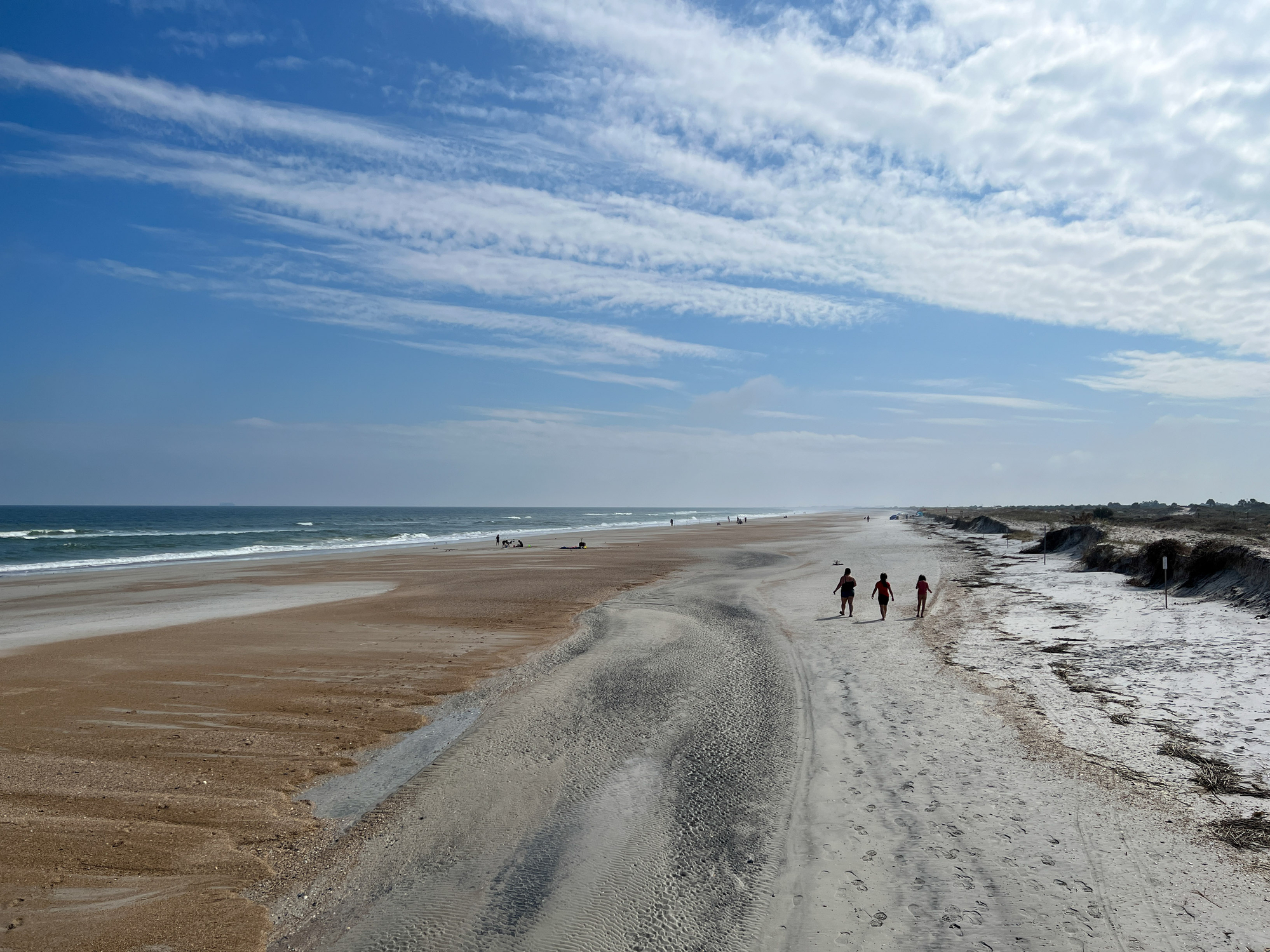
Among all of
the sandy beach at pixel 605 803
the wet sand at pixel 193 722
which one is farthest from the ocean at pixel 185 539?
the sandy beach at pixel 605 803

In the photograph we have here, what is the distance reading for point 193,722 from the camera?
449 inches

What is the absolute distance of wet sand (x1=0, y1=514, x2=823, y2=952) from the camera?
20.6ft

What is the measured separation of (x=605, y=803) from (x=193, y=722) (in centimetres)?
736

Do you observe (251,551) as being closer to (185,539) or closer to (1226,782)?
(185,539)

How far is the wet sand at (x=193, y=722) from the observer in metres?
6.28

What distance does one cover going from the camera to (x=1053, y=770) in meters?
8.90

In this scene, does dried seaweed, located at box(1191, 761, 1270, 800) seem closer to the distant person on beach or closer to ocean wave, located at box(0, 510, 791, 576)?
the distant person on beach

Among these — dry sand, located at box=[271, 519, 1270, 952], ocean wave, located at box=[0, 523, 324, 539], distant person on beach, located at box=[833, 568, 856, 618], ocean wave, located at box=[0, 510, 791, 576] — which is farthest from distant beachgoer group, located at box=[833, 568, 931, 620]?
ocean wave, located at box=[0, 523, 324, 539]

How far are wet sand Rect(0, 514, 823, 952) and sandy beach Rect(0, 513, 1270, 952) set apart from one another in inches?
2.1

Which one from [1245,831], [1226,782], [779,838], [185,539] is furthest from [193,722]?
[185,539]

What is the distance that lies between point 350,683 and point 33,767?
531 centimetres

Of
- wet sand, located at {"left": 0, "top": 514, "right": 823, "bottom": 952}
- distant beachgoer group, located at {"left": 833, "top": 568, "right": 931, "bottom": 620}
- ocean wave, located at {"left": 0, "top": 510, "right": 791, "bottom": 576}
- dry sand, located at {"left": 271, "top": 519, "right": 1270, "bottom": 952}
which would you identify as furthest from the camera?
ocean wave, located at {"left": 0, "top": 510, "right": 791, "bottom": 576}

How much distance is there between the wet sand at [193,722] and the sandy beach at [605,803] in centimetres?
5

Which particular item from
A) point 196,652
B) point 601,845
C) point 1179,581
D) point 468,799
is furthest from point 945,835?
point 1179,581
